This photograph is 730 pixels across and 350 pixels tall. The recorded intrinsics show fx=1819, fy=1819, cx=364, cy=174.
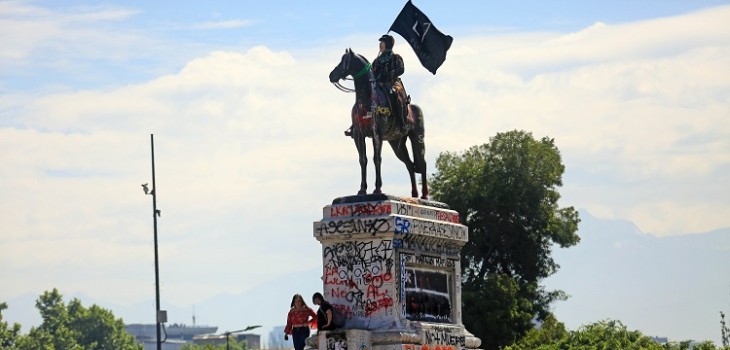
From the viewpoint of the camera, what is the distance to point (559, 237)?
73.1 metres

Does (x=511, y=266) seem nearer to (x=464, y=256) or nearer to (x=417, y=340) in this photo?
(x=464, y=256)

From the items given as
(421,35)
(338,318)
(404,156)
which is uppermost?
(421,35)

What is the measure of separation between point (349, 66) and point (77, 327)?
11908 cm

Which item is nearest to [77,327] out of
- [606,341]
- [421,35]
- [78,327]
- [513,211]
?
[78,327]

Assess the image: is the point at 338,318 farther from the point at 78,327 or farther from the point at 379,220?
the point at 78,327

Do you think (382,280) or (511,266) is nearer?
(382,280)

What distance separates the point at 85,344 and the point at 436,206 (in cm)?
11774

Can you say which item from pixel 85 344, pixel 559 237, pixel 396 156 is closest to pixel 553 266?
pixel 559 237

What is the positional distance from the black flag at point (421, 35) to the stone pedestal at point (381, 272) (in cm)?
363

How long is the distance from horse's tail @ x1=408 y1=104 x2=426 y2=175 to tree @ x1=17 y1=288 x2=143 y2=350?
108 meters

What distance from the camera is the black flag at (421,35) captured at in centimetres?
3506

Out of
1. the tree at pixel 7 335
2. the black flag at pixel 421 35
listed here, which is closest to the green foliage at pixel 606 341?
the black flag at pixel 421 35

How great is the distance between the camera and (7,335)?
13375 centimetres

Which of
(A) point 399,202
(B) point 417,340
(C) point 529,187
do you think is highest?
(C) point 529,187
